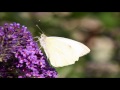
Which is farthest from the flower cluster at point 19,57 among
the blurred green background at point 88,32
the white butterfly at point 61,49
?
the blurred green background at point 88,32

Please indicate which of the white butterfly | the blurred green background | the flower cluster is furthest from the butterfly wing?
the blurred green background

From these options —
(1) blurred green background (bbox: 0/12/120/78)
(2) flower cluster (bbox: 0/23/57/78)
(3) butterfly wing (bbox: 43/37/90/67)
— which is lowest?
(2) flower cluster (bbox: 0/23/57/78)

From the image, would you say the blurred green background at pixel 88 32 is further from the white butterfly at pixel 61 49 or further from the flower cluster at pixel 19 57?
the flower cluster at pixel 19 57

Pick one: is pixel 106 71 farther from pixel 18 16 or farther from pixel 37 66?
pixel 37 66

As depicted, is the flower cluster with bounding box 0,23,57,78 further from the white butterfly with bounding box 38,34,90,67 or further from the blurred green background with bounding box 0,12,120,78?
the blurred green background with bounding box 0,12,120,78

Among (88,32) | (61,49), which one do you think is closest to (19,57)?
(61,49)

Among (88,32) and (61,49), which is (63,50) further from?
(88,32)
